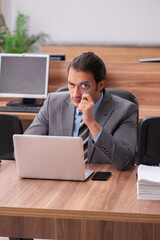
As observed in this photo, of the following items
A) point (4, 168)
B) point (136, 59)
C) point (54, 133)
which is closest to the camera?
point (4, 168)

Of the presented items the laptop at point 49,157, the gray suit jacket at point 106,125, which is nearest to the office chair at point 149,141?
the gray suit jacket at point 106,125

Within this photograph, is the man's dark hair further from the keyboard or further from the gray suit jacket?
the keyboard

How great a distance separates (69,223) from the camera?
1661mm

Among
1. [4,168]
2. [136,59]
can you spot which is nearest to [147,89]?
[4,168]

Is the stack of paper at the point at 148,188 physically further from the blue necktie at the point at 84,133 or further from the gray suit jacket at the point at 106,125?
the blue necktie at the point at 84,133

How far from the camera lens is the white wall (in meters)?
7.57

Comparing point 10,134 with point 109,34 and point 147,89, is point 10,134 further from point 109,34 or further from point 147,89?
point 109,34

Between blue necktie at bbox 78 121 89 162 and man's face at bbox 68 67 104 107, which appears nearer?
man's face at bbox 68 67 104 107

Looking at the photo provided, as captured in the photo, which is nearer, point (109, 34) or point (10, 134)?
point (10, 134)

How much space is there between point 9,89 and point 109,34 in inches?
149

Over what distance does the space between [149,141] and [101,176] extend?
3.21 ft

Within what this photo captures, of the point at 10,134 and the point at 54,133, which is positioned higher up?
the point at 54,133

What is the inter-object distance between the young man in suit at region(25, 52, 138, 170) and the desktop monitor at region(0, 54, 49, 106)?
64.0 inches

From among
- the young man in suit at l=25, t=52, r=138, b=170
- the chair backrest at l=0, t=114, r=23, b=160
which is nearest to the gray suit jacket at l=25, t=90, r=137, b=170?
the young man in suit at l=25, t=52, r=138, b=170
